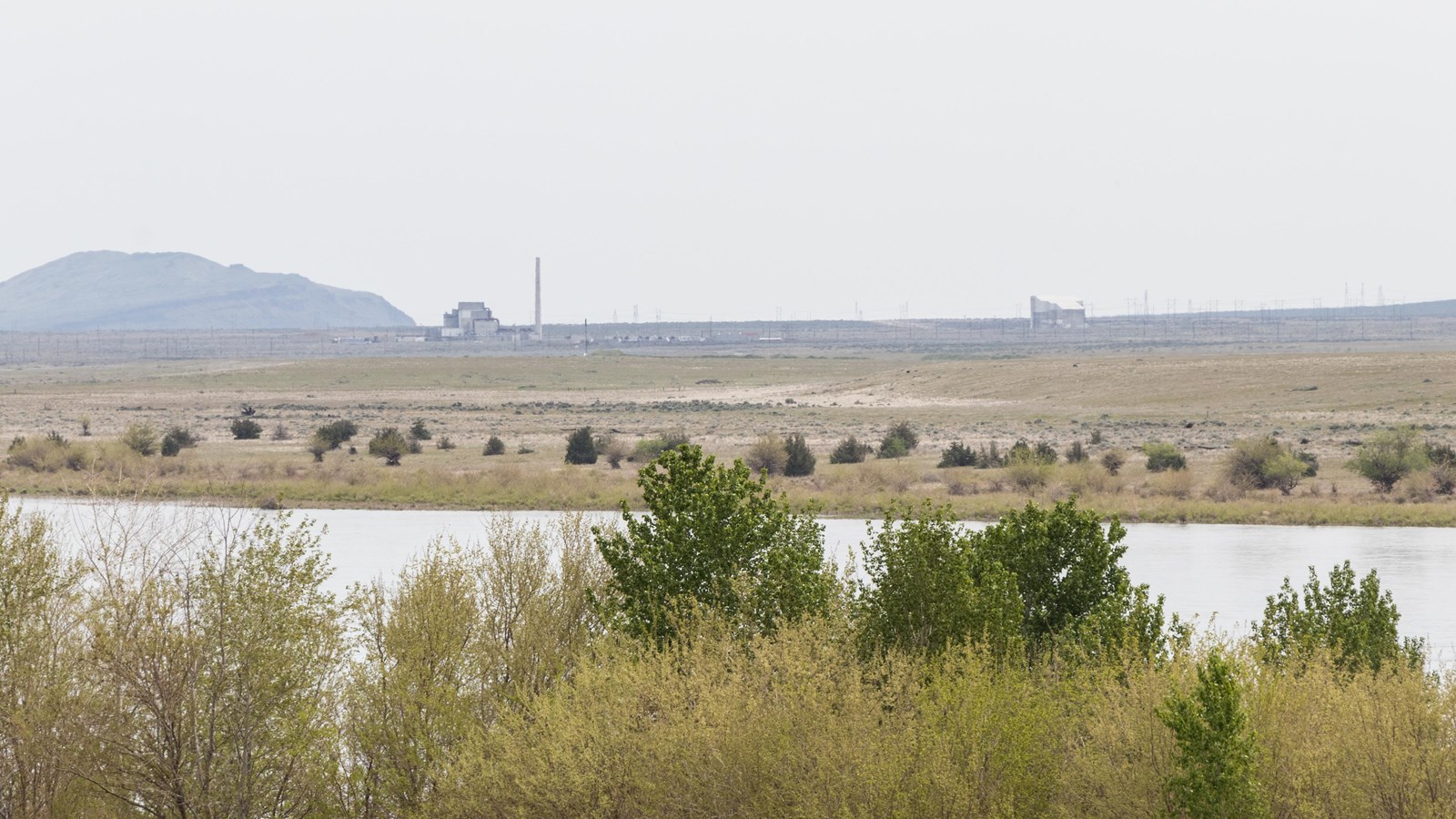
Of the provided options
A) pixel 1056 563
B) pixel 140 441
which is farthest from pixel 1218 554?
pixel 140 441

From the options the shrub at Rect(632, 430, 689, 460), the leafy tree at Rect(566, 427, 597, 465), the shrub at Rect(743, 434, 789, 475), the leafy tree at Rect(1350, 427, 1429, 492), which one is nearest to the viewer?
the leafy tree at Rect(1350, 427, 1429, 492)

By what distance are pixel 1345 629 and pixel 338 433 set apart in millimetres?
55544

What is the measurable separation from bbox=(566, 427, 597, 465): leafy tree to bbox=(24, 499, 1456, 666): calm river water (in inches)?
449

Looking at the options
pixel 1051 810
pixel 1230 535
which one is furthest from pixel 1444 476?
pixel 1051 810

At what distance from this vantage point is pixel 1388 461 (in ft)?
177

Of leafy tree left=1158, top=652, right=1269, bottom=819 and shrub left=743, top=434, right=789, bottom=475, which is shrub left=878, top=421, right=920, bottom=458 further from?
leafy tree left=1158, top=652, right=1269, bottom=819

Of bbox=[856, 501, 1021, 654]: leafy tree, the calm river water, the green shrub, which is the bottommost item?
the calm river water

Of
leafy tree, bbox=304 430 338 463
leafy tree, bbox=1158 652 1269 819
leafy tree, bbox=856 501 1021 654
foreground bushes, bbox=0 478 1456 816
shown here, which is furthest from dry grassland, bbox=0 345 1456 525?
leafy tree, bbox=1158 652 1269 819

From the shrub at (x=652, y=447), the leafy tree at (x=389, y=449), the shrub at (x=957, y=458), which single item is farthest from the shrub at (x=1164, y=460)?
the leafy tree at (x=389, y=449)

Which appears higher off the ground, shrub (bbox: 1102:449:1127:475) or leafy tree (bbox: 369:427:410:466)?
leafy tree (bbox: 369:427:410:466)

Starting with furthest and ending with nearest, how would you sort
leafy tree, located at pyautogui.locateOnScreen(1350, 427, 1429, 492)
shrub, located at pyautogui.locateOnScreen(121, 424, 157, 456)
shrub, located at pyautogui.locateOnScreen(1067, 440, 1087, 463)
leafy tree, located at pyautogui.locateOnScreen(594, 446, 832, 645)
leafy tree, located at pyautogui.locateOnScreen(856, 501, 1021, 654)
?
shrub, located at pyautogui.locateOnScreen(121, 424, 157, 456), shrub, located at pyautogui.locateOnScreen(1067, 440, 1087, 463), leafy tree, located at pyautogui.locateOnScreen(1350, 427, 1429, 492), leafy tree, located at pyautogui.locateOnScreen(594, 446, 832, 645), leafy tree, located at pyautogui.locateOnScreen(856, 501, 1021, 654)

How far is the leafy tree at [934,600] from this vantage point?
61.4 ft

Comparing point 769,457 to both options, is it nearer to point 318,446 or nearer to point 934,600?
point 318,446

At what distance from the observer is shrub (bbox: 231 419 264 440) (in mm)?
74625
